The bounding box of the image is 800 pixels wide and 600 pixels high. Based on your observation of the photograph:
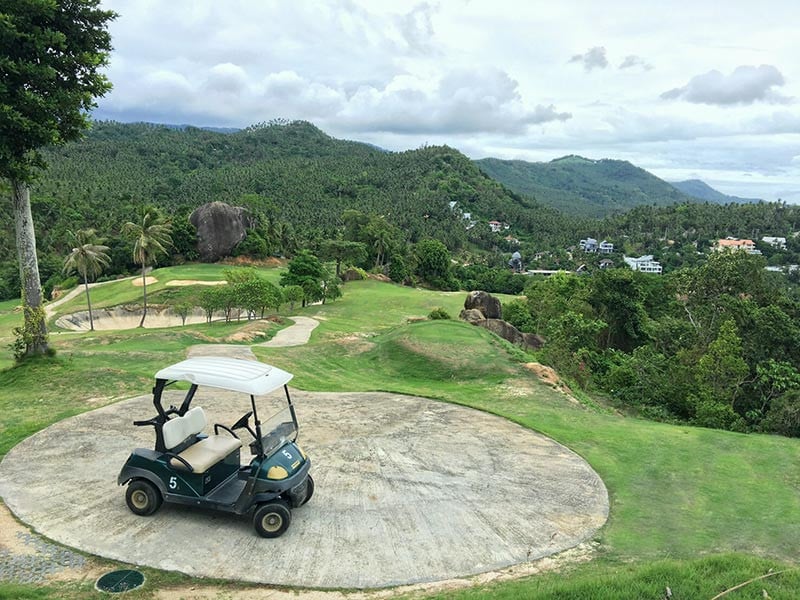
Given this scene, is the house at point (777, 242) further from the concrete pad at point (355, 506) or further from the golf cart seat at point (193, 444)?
the golf cart seat at point (193, 444)

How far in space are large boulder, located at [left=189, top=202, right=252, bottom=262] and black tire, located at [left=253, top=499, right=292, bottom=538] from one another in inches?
2399

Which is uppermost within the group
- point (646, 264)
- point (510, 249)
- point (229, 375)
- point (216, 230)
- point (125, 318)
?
point (229, 375)

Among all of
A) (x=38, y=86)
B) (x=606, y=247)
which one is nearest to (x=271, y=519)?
(x=38, y=86)

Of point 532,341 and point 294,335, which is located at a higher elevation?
point 294,335

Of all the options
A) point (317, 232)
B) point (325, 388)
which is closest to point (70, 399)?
point (325, 388)

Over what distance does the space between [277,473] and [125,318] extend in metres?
43.7

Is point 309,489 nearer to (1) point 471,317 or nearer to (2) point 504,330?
(2) point 504,330

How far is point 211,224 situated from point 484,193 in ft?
386

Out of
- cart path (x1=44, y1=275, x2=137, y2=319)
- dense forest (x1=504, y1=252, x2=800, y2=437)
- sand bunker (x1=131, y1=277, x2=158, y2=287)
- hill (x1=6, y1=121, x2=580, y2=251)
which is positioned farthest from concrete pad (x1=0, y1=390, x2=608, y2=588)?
hill (x1=6, y1=121, x2=580, y2=251)

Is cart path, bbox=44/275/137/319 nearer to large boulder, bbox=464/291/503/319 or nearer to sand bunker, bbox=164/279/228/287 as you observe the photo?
sand bunker, bbox=164/279/228/287

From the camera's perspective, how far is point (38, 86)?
47.4 ft

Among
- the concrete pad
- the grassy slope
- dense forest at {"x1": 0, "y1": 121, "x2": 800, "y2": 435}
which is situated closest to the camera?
the grassy slope

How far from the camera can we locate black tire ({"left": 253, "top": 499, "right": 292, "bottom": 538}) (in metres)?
8.37

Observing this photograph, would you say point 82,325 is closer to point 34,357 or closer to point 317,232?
point 34,357
